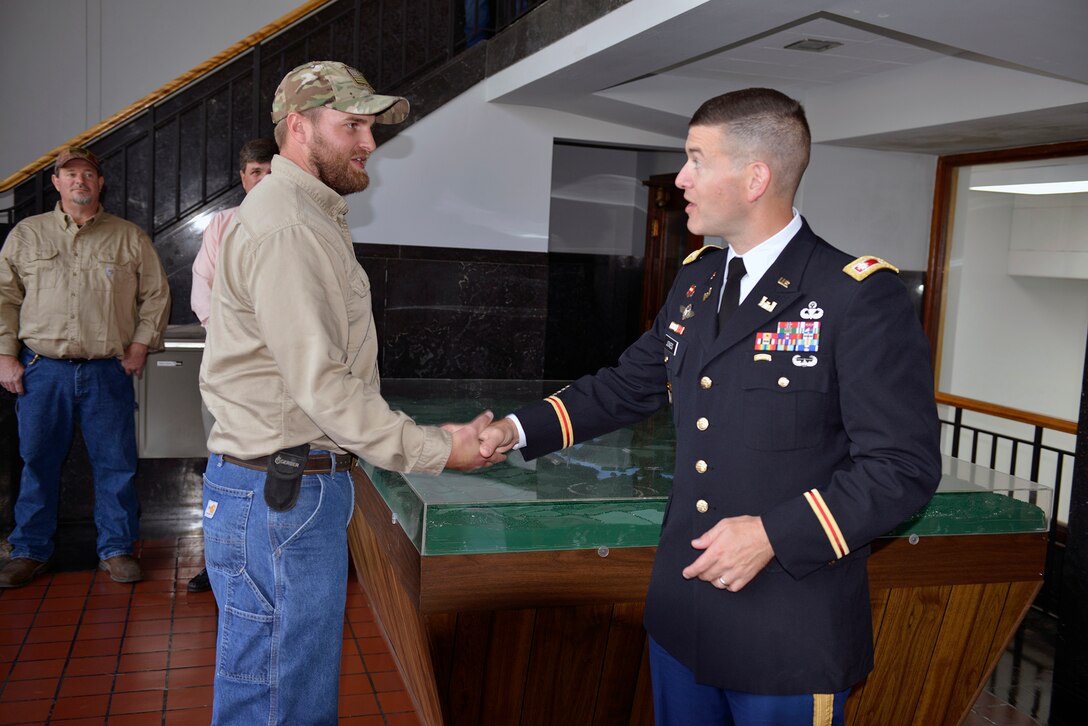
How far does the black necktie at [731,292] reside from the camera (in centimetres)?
184

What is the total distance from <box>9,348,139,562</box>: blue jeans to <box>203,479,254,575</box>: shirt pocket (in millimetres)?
2669

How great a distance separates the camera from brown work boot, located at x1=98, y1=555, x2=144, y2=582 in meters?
4.39

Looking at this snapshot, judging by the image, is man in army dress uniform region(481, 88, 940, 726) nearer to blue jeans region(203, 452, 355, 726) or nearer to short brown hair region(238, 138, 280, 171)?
blue jeans region(203, 452, 355, 726)

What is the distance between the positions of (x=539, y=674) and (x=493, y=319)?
466 centimetres

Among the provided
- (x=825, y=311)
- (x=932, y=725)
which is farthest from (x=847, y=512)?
(x=932, y=725)

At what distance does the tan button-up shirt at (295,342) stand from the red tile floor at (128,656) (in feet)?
5.00

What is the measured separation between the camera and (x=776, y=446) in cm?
170

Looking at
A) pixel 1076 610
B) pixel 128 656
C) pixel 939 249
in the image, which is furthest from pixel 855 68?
pixel 128 656

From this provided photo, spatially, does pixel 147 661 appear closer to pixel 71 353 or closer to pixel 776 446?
pixel 71 353

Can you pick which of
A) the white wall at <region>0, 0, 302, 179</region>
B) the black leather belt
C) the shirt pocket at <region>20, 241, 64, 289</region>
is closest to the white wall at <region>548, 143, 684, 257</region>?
the white wall at <region>0, 0, 302, 179</region>

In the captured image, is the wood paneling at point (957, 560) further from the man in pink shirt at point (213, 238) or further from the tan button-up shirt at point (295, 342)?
the man in pink shirt at point (213, 238)

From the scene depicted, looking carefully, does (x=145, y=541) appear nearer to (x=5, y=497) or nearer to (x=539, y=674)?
(x=5, y=497)

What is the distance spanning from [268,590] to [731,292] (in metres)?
1.15

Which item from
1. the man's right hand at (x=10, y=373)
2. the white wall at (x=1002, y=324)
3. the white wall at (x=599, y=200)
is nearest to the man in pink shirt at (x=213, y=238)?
the man's right hand at (x=10, y=373)
